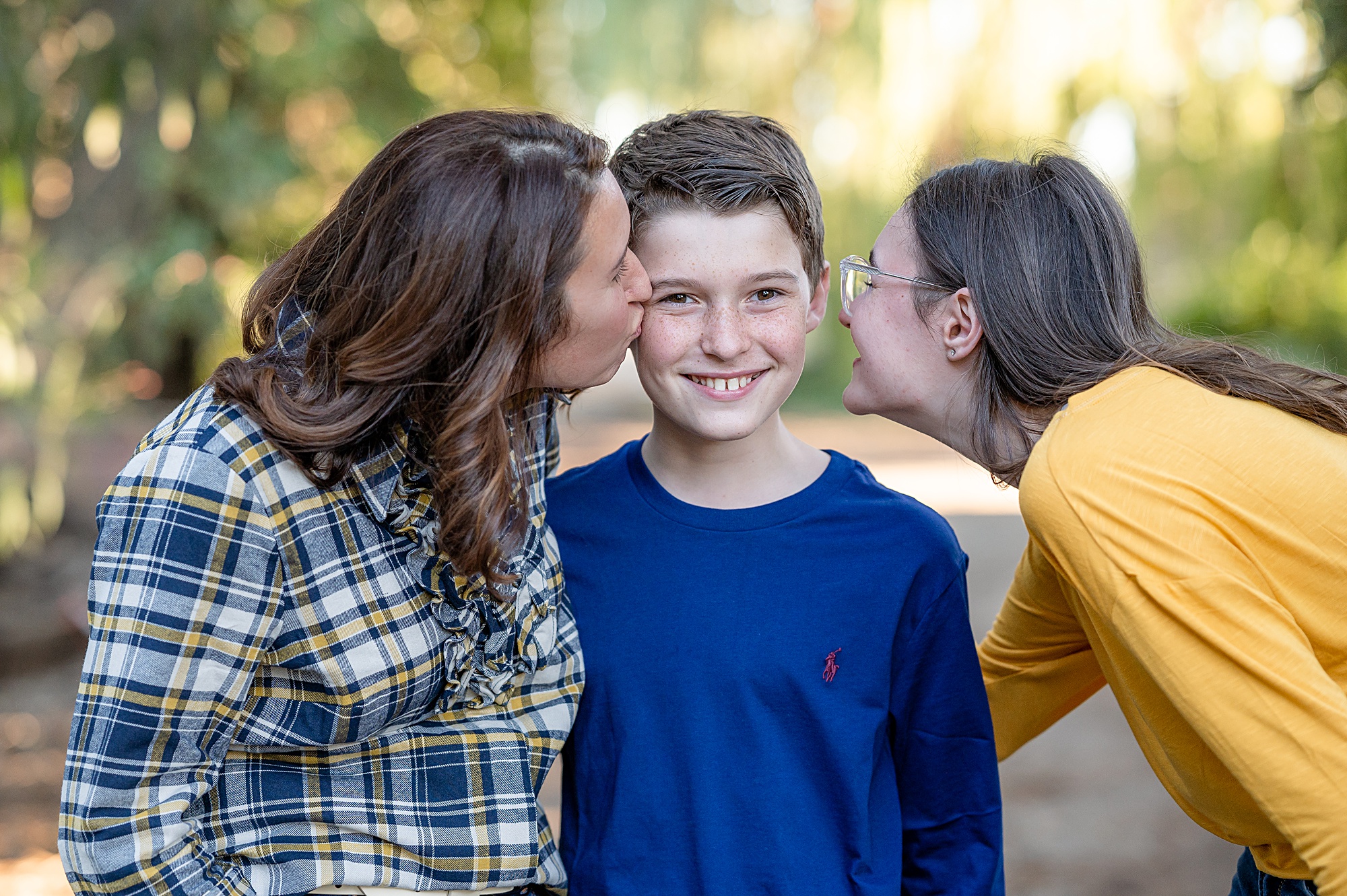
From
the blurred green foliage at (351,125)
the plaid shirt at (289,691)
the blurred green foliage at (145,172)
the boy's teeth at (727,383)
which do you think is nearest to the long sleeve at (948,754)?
the boy's teeth at (727,383)

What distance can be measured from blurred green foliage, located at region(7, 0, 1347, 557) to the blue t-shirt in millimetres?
2218

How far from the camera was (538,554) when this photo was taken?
1.63 m

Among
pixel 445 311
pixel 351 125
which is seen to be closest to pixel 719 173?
pixel 445 311

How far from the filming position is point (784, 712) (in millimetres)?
1658

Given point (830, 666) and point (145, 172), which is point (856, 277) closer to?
point (830, 666)

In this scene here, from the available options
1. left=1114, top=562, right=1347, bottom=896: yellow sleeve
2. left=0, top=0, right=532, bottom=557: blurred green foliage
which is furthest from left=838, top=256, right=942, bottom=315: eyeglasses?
left=0, top=0, right=532, bottom=557: blurred green foliage

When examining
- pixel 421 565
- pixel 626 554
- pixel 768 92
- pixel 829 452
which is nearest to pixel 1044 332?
pixel 829 452

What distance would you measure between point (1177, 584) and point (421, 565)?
928 mm

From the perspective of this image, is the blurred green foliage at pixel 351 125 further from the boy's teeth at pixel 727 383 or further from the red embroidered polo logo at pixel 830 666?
the red embroidered polo logo at pixel 830 666

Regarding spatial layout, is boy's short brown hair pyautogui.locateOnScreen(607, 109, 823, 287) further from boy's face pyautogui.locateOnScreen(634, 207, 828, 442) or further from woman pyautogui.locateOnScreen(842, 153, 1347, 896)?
woman pyautogui.locateOnScreen(842, 153, 1347, 896)

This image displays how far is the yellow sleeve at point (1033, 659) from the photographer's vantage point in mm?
1846

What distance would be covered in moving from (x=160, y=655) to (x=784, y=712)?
2.91 ft

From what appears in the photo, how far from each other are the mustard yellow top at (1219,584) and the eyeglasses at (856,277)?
1.61 ft

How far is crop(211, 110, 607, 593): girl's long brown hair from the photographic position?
1.34 metres
